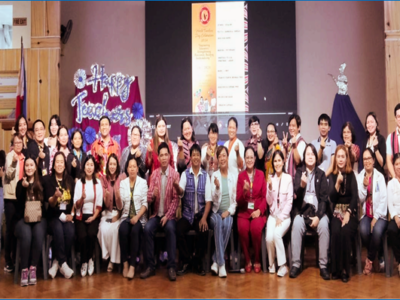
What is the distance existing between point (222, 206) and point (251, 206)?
30 centimetres

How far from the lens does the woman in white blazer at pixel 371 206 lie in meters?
4.71

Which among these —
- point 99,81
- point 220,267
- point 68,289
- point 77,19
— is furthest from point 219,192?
point 77,19

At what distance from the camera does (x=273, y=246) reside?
482 centimetres

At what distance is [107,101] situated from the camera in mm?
6945

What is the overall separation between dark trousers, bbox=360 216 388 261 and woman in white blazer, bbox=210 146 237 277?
51.3 inches

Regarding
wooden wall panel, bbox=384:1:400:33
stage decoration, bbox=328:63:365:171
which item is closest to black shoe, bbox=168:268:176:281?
stage decoration, bbox=328:63:365:171

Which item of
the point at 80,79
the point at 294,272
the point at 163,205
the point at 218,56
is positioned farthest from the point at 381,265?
the point at 80,79

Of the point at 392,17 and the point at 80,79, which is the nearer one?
the point at 392,17

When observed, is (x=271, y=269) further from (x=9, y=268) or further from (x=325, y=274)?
(x=9, y=268)

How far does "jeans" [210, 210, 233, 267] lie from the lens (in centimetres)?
481

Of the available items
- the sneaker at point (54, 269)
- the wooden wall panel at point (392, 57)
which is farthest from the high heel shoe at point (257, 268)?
the wooden wall panel at point (392, 57)

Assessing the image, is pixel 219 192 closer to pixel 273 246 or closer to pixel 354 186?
pixel 273 246

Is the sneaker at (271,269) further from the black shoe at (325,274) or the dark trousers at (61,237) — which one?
the dark trousers at (61,237)

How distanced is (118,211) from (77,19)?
4.04 metres
